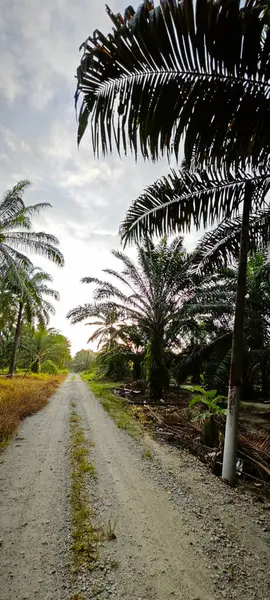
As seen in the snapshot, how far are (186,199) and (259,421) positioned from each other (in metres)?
6.90

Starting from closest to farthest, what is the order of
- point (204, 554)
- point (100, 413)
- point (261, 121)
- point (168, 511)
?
1. point (261, 121)
2. point (204, 554)
3. point (168, 511)
4. point (100, 413)

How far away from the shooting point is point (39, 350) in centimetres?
2923

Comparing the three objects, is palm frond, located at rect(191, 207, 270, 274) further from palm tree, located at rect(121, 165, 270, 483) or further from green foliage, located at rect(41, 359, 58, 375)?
green foliage, located at rect(41, 359, 58, 375)

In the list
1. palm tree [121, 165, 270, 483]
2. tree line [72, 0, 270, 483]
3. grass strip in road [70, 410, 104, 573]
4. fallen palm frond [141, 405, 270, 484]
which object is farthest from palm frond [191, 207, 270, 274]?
grass strip in road [70, 410, 104, 573]

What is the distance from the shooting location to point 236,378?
4.03 metres

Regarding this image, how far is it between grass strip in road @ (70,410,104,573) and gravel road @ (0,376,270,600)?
0.28 feet

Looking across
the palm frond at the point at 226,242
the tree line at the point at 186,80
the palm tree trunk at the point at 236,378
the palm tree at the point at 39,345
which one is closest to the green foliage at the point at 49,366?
the palm tree at the point at 39,345

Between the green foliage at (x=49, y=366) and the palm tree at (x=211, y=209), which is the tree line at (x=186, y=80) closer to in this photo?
the palm tree at (x=211, y=209)

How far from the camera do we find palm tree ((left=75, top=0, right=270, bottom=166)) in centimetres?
154

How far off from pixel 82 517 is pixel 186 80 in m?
4.13

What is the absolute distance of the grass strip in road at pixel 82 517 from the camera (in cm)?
240

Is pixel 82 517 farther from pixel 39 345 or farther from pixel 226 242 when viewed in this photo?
pixel 39 345

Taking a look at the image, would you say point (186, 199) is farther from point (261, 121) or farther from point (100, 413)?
point (100, 413)

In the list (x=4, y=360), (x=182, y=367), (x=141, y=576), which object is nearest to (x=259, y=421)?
(x=182, y=367)
